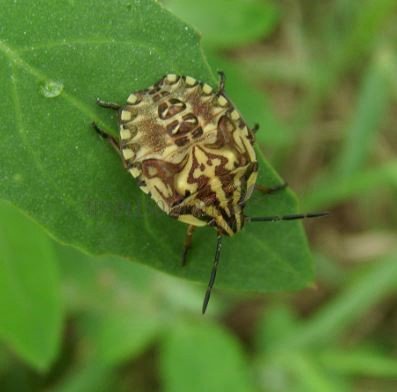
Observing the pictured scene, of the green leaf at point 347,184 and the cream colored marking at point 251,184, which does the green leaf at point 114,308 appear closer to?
the green leaf at point 347,184

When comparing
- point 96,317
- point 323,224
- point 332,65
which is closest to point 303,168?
point 323,224

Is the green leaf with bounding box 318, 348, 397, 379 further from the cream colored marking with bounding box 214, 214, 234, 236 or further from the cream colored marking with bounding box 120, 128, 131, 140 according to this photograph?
the cream colored marking with bounding box 120, 128, 131, 140

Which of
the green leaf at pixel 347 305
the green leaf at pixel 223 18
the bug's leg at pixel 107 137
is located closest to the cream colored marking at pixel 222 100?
the bug's leg at pixel 107 137

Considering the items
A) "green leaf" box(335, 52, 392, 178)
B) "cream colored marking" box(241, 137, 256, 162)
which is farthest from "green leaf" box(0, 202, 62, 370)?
"green leaf" box(335, 52, 392, 178)

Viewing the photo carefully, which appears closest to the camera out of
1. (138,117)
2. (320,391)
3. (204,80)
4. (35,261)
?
(204,80)

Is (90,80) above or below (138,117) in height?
above

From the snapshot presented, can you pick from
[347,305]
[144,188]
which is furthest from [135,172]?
[347,305]

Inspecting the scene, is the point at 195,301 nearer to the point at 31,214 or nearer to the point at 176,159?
the point at 176,159
